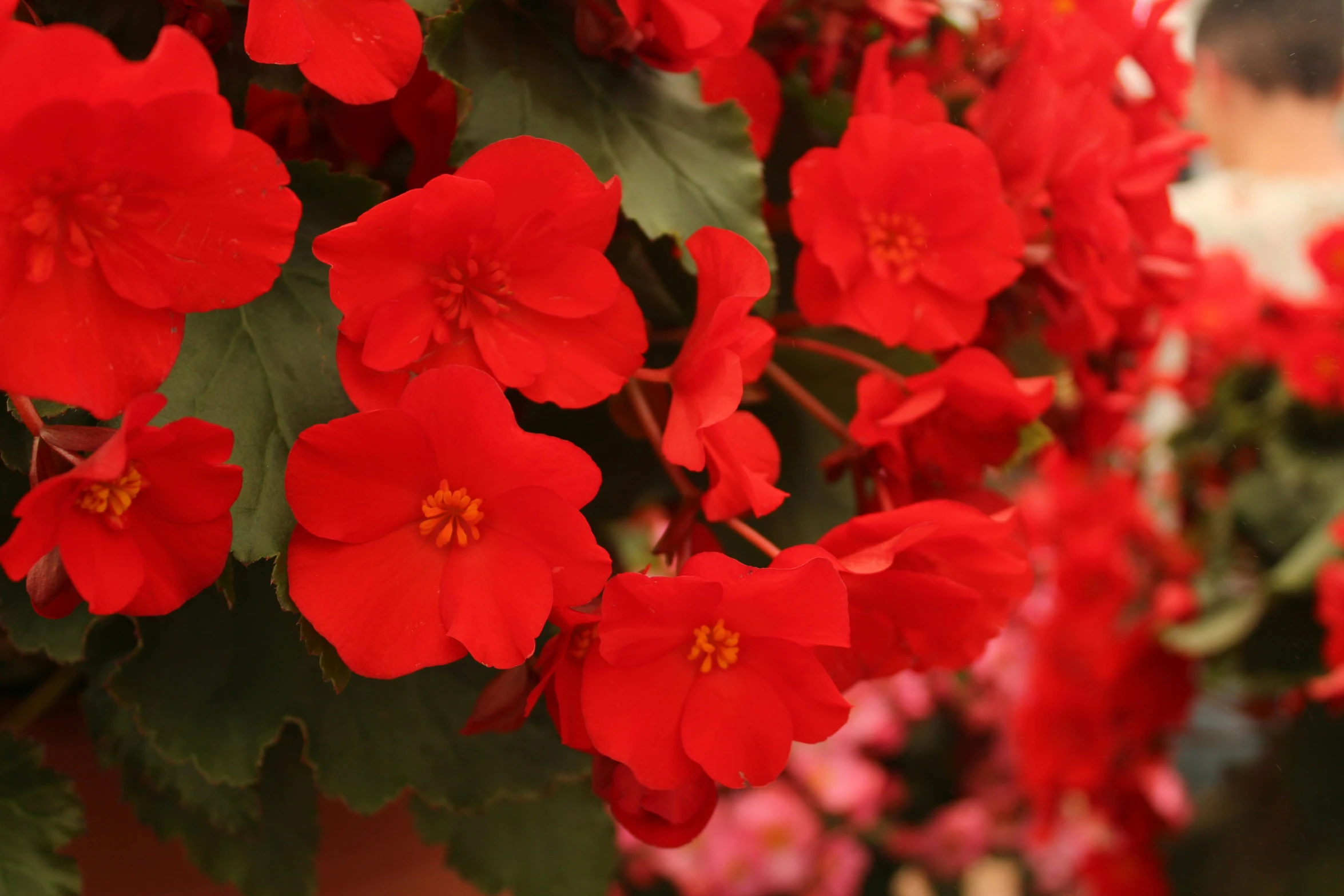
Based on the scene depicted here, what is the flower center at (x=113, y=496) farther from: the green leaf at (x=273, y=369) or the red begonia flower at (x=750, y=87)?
the red begonia flower at (x=750, y=87)

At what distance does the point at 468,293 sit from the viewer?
0.28m

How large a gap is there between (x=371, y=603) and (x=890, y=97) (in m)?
0.26

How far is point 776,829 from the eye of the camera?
1.37m

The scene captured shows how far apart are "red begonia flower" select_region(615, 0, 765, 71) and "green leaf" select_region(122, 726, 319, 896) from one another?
0.31 metres

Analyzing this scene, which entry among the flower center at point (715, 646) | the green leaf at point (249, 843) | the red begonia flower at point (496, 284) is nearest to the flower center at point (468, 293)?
the red begonia flower at point (496, 284)

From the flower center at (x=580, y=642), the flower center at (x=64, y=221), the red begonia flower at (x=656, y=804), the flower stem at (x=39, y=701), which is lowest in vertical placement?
the flower stem at (x=39, y=701)

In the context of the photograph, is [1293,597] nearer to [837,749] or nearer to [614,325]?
[837,749]

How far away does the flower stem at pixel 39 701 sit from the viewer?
1.35 ft

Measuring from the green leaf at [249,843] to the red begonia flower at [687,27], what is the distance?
0.31 metres

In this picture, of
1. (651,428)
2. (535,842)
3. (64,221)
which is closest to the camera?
(64,221)

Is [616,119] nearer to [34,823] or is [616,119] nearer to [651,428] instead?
[651,428]

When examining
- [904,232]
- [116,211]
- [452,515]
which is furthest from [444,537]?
[904,232]

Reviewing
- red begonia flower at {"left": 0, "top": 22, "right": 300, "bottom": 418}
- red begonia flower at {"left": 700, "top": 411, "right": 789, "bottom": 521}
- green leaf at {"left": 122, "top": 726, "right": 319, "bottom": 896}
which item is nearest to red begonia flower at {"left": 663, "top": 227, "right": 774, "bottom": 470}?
red begonia flower at {"left": 700, "top": 411, "right": 789, "bottom": 521}

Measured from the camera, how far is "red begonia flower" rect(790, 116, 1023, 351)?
356 mm
